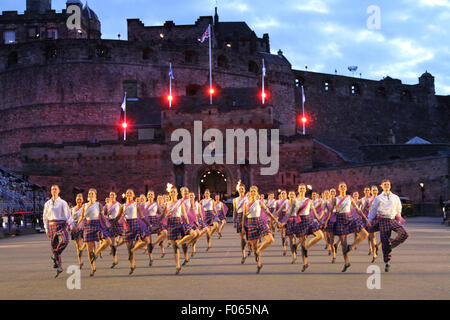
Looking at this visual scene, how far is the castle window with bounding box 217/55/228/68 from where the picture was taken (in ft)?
208

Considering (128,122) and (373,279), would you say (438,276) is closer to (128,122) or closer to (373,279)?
(373,279)

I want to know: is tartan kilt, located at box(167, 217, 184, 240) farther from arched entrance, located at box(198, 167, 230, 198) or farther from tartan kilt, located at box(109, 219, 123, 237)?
arched entrance, located at box(198, 167, 230, 198)

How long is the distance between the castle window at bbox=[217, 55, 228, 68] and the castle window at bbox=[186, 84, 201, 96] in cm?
328

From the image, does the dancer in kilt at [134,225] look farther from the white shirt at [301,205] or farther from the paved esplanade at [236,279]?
the white shirt at [301,205]

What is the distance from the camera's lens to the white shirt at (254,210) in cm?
1259

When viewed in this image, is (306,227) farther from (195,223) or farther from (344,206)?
(195,223)

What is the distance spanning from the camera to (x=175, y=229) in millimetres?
12898

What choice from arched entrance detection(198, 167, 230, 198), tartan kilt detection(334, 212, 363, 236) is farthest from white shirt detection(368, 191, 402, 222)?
arched entrance detection(198, 167, 230, 198)

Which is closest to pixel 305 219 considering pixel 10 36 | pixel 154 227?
pixel 154 227

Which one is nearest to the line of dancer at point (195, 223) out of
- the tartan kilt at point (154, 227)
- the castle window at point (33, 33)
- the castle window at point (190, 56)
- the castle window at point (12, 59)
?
the tartan kilt at point (154, 227)

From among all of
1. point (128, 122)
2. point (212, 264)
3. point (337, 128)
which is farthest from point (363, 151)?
point (212, 264)

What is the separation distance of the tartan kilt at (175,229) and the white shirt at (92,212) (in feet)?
5.03

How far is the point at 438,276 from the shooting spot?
10.7 m

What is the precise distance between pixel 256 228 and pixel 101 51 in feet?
172
